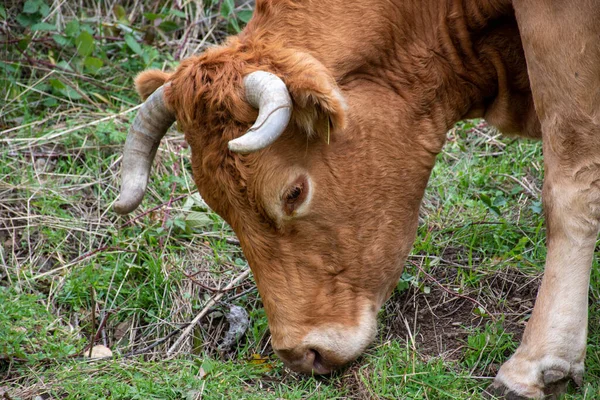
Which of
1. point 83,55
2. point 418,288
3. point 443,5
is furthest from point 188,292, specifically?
point 83,55

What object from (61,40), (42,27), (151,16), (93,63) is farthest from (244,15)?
(42,27)

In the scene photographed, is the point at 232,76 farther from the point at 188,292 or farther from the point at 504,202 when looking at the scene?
the point at 504,202

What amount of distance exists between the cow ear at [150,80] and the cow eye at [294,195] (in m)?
1.08

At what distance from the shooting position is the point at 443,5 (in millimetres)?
4457

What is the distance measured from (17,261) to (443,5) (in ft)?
10.6

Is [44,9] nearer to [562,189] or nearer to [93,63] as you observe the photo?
[93,63]

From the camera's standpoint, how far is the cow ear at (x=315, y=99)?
3.88m

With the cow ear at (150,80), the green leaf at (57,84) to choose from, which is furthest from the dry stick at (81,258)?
the green leaf at (57,84)

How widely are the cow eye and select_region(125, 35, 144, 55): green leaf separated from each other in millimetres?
3576

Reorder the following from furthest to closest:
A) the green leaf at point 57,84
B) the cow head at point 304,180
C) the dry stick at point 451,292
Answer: the green leaf at point 57,84 < the dry stick at point 451,292 < the cow head at point 304,180

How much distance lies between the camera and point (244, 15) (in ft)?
25.0

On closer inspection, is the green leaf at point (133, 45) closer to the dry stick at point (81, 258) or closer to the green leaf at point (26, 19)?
the green leaf at point (26, 19)

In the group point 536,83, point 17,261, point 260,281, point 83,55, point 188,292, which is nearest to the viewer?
point 536,83

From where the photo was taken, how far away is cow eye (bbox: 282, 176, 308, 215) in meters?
4.13
